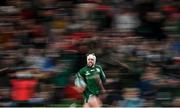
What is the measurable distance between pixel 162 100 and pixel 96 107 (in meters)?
1.58

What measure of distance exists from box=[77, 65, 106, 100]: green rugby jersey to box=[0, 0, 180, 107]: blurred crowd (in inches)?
25.7

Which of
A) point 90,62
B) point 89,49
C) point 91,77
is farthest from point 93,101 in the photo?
point 89,49

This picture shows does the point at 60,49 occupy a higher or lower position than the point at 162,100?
higher

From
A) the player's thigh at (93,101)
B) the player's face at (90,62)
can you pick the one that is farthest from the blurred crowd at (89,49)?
the player's face at (90,62)

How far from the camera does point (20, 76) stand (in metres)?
12.8

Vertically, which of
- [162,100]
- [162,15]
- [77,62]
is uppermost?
[162,15]

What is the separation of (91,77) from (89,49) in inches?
56.1

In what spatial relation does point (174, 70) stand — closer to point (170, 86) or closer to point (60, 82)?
point (170, 86)

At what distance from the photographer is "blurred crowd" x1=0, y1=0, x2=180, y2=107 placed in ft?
41.1

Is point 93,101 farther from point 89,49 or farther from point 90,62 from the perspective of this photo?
point 89,49

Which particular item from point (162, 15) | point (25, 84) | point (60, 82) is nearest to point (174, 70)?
point (162, 15)

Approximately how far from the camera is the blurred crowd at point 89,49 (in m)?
12.5

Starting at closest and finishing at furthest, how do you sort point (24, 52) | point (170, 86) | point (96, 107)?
point (96, 107), point (170, 86), point (24, 52)

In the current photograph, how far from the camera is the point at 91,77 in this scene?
38.5 ft
